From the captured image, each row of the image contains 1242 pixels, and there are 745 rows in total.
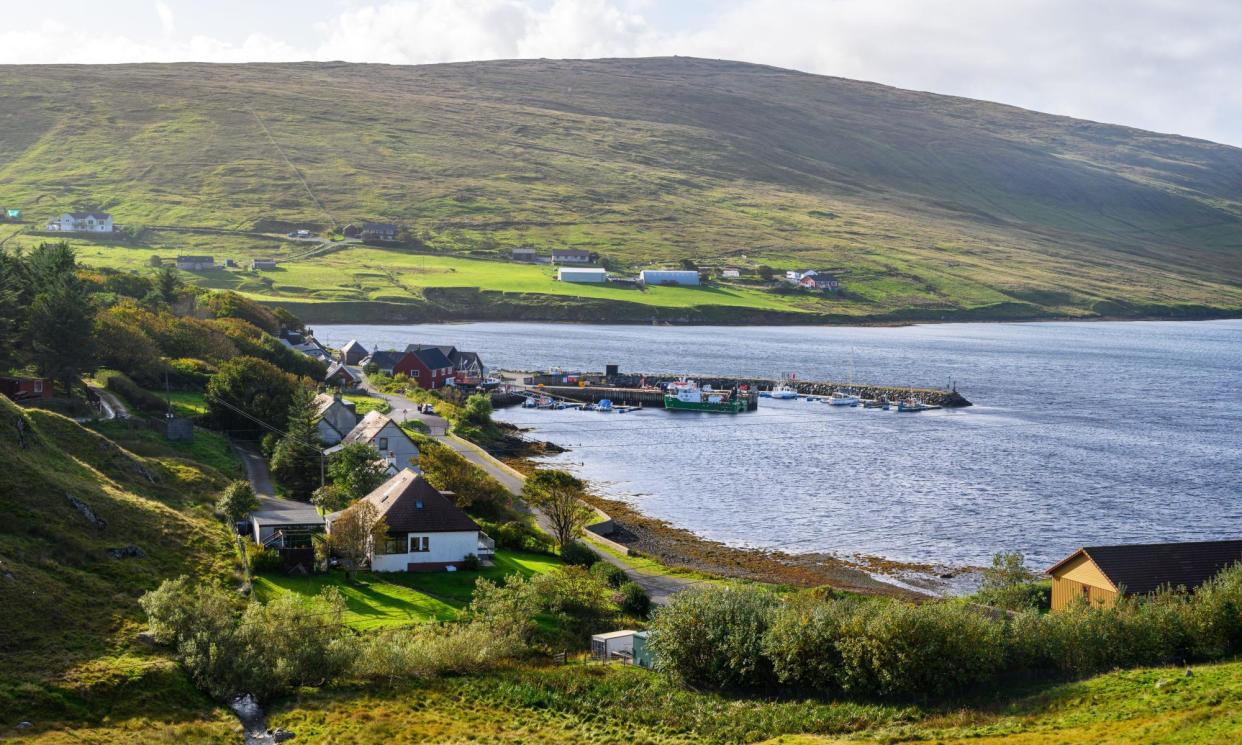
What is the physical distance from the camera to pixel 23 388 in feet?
196

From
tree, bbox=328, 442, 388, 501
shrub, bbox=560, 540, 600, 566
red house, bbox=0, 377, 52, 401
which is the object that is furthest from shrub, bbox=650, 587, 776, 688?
red house, bbox=0, 377, 52, 401

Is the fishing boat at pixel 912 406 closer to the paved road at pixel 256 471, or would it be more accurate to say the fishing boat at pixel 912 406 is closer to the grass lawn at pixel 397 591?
the paved road at pixel 256 471

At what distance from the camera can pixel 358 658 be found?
35.8 metres

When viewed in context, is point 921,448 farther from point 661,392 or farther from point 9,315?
point 9,315

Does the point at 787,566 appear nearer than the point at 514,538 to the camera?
No

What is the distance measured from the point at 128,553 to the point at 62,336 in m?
26.3

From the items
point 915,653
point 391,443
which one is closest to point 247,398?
point 391,443

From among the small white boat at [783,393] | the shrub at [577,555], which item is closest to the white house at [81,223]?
the small white boat at [783,393]

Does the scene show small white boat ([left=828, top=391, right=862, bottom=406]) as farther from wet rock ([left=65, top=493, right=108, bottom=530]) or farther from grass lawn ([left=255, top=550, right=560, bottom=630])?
wet rock ([left=65, top=493, right=108, bottom=530])

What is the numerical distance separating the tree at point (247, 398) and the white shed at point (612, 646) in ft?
117

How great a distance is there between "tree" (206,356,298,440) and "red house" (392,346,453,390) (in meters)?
38.6

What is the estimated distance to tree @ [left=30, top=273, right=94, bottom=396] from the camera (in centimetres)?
6328

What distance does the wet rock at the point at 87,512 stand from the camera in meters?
43.0

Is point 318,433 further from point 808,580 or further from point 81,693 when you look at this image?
point 81,693
